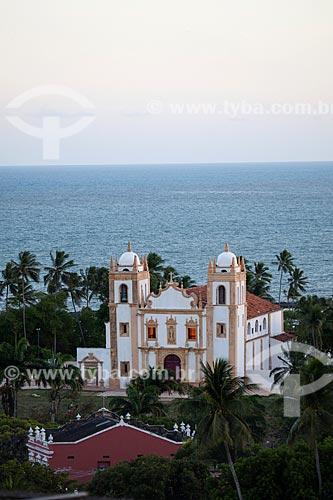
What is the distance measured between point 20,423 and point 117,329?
16.0 meters

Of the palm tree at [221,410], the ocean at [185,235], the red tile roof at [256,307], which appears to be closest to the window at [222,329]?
the red tile roof at [256,307]

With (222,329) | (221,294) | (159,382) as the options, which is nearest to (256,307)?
(222,329)

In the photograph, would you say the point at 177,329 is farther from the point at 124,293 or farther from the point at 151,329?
the point at 124,293

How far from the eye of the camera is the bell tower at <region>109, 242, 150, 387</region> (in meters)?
59.4

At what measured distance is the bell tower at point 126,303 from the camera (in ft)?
195

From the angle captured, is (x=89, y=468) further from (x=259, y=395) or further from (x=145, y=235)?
(x=145, y=235)

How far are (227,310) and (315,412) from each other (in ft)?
79.4

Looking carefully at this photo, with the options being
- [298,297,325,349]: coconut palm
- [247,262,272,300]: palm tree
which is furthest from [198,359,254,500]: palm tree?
[247,262,272,300]: palm tree

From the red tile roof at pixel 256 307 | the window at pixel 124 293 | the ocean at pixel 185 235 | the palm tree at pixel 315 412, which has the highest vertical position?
the ocean at pixel 185 235

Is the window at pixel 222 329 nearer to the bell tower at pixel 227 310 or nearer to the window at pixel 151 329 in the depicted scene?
the bell tower at pixel 227 310

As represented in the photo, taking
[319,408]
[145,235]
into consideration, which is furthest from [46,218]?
[319,408]

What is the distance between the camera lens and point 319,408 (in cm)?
3444

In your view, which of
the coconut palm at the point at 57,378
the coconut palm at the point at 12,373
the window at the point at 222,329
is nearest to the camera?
the coconut palm at the point at 12,373

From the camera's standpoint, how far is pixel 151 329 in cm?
5969
